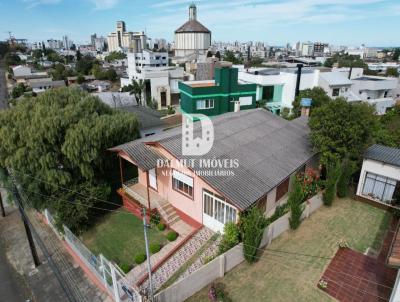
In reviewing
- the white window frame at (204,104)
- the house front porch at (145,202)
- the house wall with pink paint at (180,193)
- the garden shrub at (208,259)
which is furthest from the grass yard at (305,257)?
the white window frame at (204,104)

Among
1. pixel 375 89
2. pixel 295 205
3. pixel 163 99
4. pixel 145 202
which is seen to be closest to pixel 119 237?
pixel 145 202

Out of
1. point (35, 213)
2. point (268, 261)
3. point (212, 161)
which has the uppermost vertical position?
point (212, 161)

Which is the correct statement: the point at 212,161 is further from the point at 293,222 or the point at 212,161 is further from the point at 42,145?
the point at 42,145

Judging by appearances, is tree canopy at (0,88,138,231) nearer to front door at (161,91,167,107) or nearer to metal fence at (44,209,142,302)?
metal fence at (44,209,142,302)

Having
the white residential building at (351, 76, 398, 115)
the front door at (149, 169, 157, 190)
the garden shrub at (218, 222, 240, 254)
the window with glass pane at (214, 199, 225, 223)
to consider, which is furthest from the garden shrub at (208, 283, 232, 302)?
the white residential building at (351, 76, 398, 115)

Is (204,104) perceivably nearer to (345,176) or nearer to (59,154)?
(345,176)

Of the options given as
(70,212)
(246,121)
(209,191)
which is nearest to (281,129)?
(246,121)
